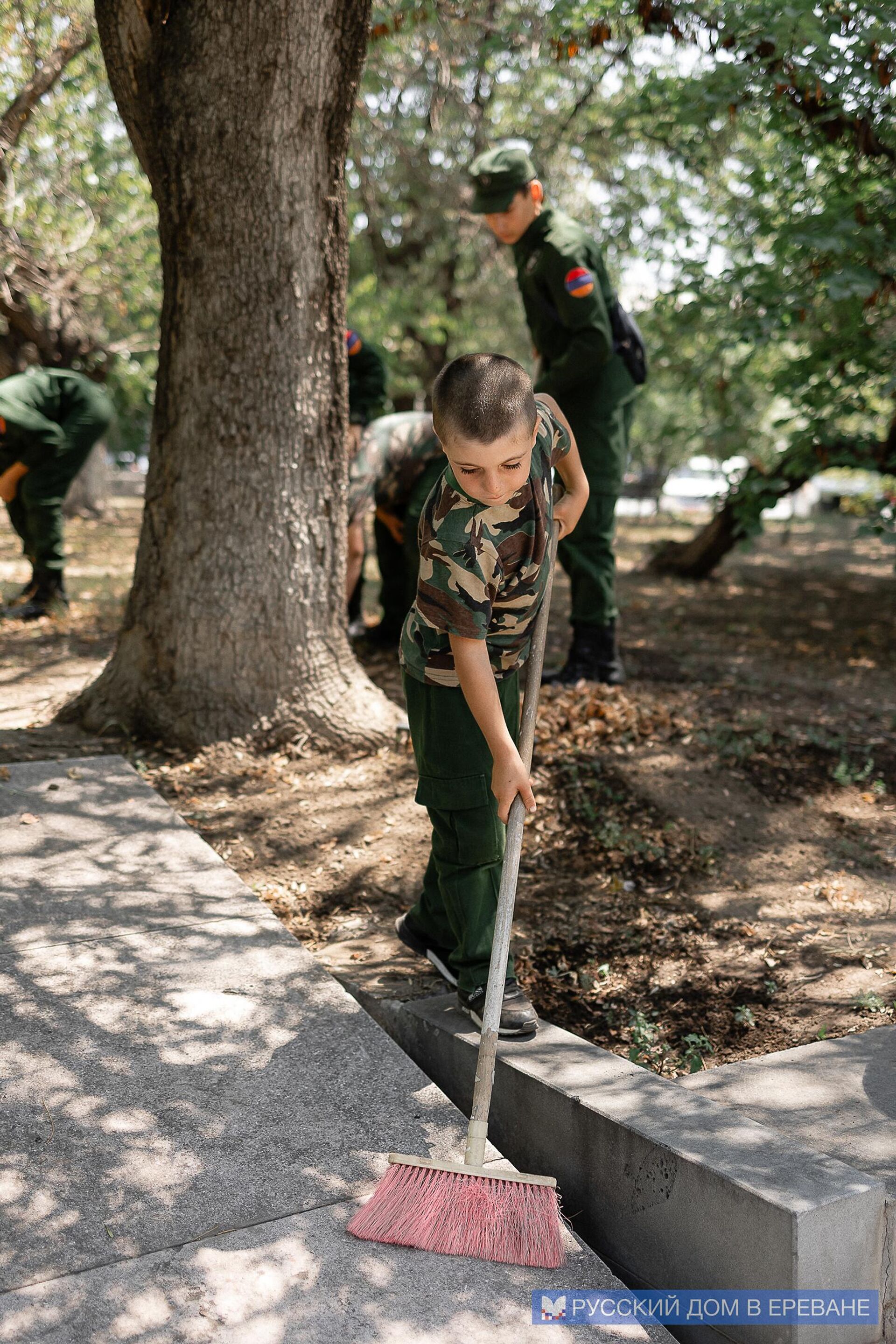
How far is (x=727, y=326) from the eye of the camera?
6.63 m

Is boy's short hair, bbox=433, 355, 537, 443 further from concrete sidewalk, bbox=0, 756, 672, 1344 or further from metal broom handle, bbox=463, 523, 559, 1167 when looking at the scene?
concrete sidewalk, bbox=0, 756, 672, 1344

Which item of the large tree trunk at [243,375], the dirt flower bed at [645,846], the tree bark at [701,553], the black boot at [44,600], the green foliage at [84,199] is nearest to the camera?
the dirt flower bed at [645,846]

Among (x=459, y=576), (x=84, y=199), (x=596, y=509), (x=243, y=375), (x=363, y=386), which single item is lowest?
(x=459, y=576)

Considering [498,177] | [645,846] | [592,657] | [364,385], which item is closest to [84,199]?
[364,385]

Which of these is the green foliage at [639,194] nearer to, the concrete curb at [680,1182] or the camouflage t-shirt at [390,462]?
the camouflage t-shirt at [390,462]

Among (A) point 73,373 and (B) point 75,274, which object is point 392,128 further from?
(A) point 73,373

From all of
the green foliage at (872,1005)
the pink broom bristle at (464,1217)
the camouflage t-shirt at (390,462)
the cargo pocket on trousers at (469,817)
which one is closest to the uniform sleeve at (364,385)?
the camouflage t-shirt at (390,462)

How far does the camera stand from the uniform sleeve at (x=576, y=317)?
16.6 feet

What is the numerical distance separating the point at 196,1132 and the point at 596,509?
3747mm

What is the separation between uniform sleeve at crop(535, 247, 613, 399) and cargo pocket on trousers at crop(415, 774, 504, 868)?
2.84 metres

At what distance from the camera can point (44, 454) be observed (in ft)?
24.5

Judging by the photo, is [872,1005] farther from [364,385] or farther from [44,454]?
[44,454]

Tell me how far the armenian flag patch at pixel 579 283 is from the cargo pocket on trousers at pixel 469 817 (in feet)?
9.83

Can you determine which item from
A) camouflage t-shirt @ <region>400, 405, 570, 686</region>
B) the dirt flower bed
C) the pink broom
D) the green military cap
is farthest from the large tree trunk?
the pink broom
